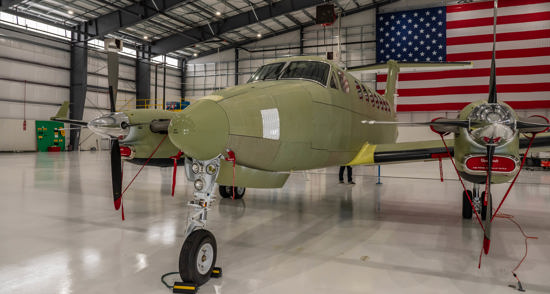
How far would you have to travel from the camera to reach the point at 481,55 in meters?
20.2

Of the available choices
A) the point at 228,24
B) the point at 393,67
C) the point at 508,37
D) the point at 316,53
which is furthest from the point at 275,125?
the point at 316,53

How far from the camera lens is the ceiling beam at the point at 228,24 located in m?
25.5

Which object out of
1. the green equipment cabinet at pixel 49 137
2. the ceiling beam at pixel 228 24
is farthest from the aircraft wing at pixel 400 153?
the green equipment cabinet at pixel 49 137

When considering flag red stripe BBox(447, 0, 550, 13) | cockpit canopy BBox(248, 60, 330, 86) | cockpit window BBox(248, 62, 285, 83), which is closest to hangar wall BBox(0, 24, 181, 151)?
cockpit window BBox(248, 62, 285, 83)

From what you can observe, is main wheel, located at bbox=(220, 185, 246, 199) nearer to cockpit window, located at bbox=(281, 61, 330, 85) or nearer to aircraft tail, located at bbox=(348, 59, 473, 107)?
cockpit window, located at bbox=(281, 61, 330, 85)

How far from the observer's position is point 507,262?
4.06 meters

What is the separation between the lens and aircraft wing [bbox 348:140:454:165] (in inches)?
229

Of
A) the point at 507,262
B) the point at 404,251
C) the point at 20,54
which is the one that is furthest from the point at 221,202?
the point at 20,54

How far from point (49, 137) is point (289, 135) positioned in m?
30.9

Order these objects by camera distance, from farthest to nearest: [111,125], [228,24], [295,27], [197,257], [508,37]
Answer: [295,27]
[228,24]
[508,37]
[111,125]
[197,257]

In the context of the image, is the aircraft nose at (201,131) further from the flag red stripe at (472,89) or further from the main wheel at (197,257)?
the flag red stripe at (472,89)

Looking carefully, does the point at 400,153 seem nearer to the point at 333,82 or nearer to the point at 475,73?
the point at 333,82

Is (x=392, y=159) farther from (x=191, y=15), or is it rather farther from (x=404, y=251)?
(x=191, y=15)

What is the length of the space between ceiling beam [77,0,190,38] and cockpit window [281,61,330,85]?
21140 mm
